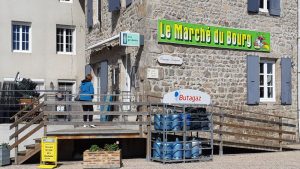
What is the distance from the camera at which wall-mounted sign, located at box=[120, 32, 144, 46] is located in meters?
14.9

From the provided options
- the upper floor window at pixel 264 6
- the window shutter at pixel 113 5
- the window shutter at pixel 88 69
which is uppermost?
the upper floor window at pixel 264 6

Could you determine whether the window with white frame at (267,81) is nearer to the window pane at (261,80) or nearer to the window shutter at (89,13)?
the window pane at (261,80)

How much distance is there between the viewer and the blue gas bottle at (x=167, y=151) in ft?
41.7

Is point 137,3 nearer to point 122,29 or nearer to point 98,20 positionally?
point 122,29

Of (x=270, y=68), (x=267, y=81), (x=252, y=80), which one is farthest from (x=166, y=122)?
(x=270, y=68)

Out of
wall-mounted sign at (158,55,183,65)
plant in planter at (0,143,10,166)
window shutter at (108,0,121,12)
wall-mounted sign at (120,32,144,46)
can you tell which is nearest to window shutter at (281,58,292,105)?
wall-mounted sign at (158,55,183,65)

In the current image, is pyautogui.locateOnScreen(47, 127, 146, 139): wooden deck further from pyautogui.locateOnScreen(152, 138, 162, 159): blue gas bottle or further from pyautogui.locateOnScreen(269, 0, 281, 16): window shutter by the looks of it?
pyautogui.locateOnScreen(269, 0, 281, 16): window shutter

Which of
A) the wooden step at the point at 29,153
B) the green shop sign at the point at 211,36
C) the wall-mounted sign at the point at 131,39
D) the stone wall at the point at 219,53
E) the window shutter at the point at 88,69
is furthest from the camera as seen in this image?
the window shutter at the point at 88,69

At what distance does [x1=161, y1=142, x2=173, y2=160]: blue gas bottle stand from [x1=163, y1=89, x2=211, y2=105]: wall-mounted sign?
109 centimetres

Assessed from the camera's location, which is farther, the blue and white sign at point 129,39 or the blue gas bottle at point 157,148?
the blue and white sign at point 129,39

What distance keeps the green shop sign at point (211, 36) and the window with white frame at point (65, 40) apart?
7.02m

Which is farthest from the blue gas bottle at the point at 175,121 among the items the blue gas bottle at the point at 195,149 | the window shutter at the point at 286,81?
the window shutter at the point at 286,81

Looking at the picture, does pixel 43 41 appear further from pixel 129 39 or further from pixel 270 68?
pixel 270 68

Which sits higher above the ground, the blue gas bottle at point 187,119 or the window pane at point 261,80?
the window pane at point 261,80
